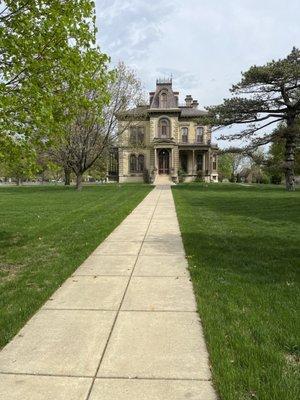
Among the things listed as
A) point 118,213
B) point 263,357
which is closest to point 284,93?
point 118,213

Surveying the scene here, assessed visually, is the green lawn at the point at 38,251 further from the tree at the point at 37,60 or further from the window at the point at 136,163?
the window at the point at 136,163

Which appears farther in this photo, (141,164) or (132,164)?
(132,164)

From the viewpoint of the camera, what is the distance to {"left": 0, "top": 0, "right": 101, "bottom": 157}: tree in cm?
844

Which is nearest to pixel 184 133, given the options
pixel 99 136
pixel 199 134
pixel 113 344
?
pixel 199 134

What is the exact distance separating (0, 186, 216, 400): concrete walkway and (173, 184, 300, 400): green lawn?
8.7 inches

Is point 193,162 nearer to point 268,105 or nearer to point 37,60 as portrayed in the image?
point 268,105

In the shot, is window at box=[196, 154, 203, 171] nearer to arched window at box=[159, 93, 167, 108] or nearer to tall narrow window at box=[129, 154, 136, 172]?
arched window at box=[159, 93, 167, 108]

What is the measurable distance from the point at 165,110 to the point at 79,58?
55.8 meters

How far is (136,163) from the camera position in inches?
2591

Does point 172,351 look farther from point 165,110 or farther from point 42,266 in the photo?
point 165,110

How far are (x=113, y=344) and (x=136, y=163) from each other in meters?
61.6

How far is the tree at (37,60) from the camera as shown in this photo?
8.44 metres

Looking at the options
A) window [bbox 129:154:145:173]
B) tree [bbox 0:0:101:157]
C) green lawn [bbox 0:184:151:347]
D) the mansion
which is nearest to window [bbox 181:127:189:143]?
the mansion

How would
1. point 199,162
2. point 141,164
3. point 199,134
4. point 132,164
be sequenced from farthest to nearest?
point 199,134, point 199,162, point 132,164, point 141,164
